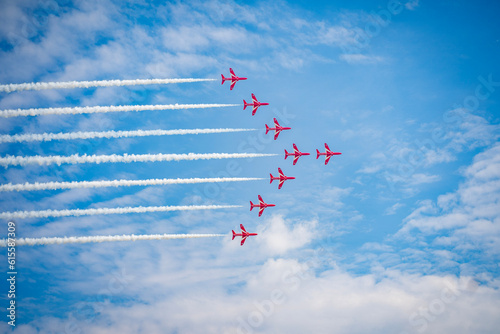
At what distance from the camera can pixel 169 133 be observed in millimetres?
82438

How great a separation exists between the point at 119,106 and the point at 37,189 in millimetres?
20020

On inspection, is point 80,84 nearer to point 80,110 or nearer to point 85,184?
point 80,110

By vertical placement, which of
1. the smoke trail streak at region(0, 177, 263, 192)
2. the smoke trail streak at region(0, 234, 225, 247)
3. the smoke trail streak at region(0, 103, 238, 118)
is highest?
the smoke trail streak at region(0, 103, 238, 118)

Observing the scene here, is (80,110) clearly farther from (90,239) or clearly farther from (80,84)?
(90,239)

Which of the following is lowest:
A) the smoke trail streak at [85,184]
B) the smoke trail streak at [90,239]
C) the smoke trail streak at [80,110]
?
the smoke trail streak at [90,239]

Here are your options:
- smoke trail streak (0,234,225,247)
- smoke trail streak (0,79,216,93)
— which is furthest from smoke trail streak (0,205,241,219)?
smoke trail streak (0,79,216,93)

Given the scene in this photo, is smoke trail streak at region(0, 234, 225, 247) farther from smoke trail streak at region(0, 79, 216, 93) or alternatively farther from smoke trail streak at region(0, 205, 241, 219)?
smoke trail streak at region(0, 79, 216, 93)

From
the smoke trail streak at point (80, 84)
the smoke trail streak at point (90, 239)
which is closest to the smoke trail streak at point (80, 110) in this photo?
the smoke trail streak at point (80, 84)

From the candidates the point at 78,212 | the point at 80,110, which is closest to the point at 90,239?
the point at 78,212

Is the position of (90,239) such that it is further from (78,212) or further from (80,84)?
(80,84)

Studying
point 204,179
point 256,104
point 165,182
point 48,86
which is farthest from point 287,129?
point 48,86

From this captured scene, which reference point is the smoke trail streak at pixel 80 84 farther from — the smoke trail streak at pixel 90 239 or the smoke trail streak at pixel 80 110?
the smoke trail streak at pixel 90 239

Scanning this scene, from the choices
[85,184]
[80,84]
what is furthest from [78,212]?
[80,84]

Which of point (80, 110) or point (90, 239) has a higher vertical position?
point (80, 110)
